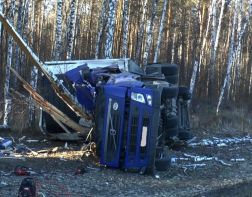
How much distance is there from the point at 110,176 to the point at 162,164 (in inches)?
48.0

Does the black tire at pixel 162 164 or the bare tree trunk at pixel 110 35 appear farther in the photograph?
the bare tree trunk at pixel 110 35

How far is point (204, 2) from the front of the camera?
30.5 m

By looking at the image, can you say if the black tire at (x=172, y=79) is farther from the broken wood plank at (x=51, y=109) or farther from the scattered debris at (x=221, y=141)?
the broken wood plank at (x=51, y=109)

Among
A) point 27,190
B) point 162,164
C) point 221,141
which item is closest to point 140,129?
point 162,164

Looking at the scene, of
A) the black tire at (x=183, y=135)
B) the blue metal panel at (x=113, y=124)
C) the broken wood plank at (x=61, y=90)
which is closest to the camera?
the blue metal panel at (x=113, y=124)

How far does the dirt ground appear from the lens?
24.0 ft

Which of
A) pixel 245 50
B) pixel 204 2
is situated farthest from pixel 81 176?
pixel 245 50

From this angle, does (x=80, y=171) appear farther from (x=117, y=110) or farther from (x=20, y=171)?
(x=117, y=110)

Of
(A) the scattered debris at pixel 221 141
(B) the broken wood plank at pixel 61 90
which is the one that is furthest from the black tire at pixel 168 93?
(A) the scattered debris at pixel 221 141

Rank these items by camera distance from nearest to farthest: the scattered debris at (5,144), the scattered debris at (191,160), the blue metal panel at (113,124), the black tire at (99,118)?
the blue metal panel at (113,124), the black tire at (99,118), the scattered debris at (5,144), the scattered debris at (191,160)

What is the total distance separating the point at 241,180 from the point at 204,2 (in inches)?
Result: 893

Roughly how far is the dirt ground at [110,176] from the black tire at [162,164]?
0.43 ft

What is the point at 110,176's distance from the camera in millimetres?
8312

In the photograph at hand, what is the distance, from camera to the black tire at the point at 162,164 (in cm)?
906
